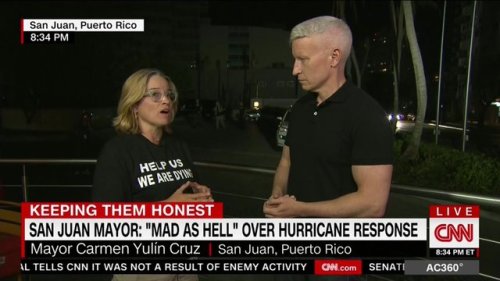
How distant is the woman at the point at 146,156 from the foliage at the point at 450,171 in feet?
30.3

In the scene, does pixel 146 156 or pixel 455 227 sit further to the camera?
pixel 455 227

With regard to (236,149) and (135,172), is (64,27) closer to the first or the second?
(135,172)

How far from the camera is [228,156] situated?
1891 cm

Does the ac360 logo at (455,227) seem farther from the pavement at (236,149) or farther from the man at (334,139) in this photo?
the pavement at (236,149)

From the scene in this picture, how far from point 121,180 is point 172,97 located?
614 mm

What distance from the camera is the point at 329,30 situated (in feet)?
7.43

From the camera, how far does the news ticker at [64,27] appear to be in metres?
6.19

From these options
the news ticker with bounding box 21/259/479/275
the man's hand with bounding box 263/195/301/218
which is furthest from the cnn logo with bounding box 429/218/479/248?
the man's hand with bounding box 263/195/301/218

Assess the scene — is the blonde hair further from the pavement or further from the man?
the pavement

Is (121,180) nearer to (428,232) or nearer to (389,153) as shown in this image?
(389,153)

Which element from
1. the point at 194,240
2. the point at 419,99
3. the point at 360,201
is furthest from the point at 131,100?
the point at 419,99

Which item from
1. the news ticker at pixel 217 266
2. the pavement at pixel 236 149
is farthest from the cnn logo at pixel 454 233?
the pavement at pixel 236 149

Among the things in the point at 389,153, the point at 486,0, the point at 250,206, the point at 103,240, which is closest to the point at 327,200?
the point at 389,153

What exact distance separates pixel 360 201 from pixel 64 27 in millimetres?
5235
